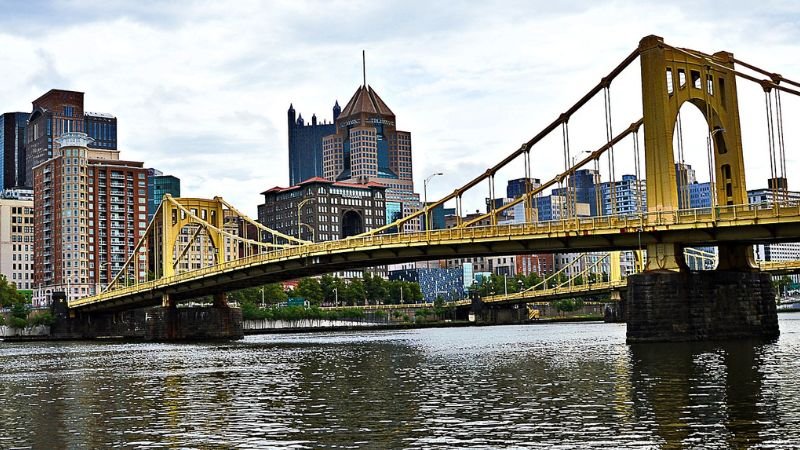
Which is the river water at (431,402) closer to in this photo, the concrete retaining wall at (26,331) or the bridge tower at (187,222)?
the bridge tower at (187,222)

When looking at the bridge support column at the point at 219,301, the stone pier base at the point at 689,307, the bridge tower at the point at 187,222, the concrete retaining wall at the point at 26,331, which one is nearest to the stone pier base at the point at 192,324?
the bridge support column at the point at 219,301

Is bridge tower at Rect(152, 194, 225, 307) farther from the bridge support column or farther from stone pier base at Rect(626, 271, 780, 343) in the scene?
stone pier base at Rect(626, 271, 780, 343)

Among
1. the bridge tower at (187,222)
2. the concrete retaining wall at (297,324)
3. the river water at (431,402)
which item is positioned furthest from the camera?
the concrete retaining wall at (297,324)

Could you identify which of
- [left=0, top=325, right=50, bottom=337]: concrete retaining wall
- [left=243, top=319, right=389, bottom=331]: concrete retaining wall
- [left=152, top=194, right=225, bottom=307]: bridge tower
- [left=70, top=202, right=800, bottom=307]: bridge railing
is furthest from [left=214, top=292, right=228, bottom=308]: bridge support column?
[left=243, top=319, right=389, bottom=331]: concrete retaining wall

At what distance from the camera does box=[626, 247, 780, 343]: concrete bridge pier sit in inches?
2859

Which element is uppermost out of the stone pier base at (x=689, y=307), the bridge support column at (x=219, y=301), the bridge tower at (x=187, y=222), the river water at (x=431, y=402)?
the bridge tower at (x=187, y=222)

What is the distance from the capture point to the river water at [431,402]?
101 ft

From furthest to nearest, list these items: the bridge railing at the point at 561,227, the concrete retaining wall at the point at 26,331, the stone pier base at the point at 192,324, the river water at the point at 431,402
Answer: the concrete retaining wall at the point at 26,331, the stone pier base at the point at 192,324, the bridge railing at the point at 561,227, the river water at the point at 431,402

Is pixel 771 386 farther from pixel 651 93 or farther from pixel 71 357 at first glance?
pixel 71 357

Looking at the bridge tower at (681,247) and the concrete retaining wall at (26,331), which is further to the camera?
the concrete retaining wall at (26,331)

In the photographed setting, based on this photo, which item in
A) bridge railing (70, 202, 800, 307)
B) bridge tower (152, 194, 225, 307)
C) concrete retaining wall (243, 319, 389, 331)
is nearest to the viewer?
bridge railing (70, 202, 800, 307)

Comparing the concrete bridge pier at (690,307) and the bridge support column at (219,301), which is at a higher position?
the bridge support column at (219,301)

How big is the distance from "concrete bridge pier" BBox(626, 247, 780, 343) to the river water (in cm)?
402

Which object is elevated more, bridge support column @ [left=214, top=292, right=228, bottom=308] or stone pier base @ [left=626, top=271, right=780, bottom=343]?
bridge support column @ [left=214, top=292, right=228, bottom=308]
